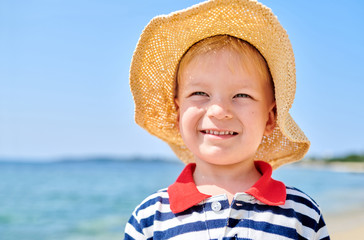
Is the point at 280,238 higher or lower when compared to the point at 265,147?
lower

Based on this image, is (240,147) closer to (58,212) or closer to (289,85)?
Answer: (289,85)

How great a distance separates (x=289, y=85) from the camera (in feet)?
6.76

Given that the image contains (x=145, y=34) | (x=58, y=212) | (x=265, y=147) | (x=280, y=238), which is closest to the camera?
(x=280, y=238)

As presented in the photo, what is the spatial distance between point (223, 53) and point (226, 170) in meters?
0.55

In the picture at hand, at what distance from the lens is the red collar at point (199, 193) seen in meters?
1.90

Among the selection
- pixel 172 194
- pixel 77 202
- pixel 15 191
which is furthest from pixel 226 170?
pixel 15 191

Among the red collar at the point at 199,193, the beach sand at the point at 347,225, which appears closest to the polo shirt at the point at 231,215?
the red collar at the point at 199,193

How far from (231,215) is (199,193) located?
189 millimetres

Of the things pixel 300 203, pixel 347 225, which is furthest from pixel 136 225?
pixel 347 225

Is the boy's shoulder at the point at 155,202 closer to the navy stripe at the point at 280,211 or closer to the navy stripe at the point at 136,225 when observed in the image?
the navy stripe at the point at 136,225

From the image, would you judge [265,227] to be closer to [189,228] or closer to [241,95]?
[189,228]

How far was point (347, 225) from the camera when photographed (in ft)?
19.8

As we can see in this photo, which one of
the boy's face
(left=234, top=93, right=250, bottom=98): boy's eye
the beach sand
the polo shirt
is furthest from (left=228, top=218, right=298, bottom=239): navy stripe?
the beach sand

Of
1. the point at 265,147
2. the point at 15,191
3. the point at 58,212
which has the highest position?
the point at 15,191
